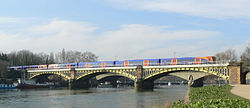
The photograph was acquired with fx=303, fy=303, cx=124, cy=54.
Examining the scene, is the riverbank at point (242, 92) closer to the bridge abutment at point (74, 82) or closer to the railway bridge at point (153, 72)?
the railway bridge at point (153, 72)

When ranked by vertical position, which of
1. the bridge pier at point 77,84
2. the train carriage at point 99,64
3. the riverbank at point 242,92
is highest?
the train carriage at point 99,64

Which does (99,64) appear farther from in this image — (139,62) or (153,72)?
(153,72)

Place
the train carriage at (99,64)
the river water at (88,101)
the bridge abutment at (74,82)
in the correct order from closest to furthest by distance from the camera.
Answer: the river water at (88,101), the train carriage at (99,64), the bridge abutment at (74,82)

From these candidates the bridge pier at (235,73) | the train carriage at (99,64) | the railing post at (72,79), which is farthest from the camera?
the railing post at (72,79)

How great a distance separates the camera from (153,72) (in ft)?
285

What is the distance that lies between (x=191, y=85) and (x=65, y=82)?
54.0 metres

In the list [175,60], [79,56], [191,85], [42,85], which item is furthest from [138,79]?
[79,56]

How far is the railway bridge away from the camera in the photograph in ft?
235

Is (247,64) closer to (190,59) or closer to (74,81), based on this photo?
(190,59)

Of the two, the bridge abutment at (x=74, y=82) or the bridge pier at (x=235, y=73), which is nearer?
the bridge pier at (x=235, y=73)

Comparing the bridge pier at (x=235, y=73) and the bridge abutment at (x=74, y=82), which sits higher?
the bridge pier at (x=235, y=73)

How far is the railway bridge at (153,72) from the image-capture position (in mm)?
71562

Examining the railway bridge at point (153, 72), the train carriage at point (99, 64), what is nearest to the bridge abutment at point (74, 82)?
the railway bridge at point (153, 72)

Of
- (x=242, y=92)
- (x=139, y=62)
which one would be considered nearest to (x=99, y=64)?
(x=139, y=62)
